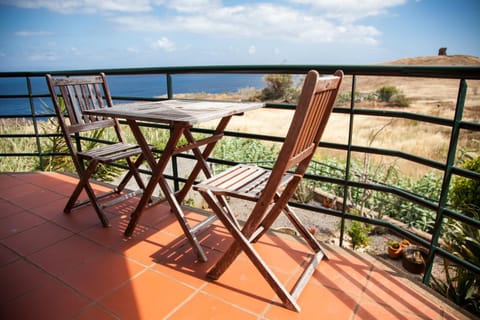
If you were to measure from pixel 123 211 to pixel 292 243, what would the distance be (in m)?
1.57

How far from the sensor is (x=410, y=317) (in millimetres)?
1548

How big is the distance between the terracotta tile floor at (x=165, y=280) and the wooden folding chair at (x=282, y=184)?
4.8 inches

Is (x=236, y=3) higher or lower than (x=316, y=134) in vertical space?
higher

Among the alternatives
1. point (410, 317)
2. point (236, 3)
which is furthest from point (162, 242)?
point (236, 3)

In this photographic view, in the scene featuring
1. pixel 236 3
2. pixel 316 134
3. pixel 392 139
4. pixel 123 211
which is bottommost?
pixel 392 139

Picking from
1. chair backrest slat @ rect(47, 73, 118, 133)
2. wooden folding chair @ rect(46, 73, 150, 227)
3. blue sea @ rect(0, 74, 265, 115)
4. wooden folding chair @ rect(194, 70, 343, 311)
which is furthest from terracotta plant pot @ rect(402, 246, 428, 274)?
blue sea @ rect(0, 74, 265, 115)

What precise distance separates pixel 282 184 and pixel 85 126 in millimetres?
1935

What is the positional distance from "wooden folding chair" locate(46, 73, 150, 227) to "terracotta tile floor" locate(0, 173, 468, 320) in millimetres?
278

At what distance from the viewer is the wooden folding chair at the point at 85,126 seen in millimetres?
2539

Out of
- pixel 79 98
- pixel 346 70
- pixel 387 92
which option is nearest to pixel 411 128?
pixel 387 92

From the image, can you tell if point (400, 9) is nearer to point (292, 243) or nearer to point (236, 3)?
point (236, 3)

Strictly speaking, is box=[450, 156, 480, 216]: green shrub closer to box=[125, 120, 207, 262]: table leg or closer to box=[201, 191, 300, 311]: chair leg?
box=[201, 191, 300, 311]: chair leg

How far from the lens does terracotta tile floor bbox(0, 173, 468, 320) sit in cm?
160

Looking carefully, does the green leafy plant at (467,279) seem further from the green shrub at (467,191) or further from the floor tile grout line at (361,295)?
the green shrub at (467,191)
